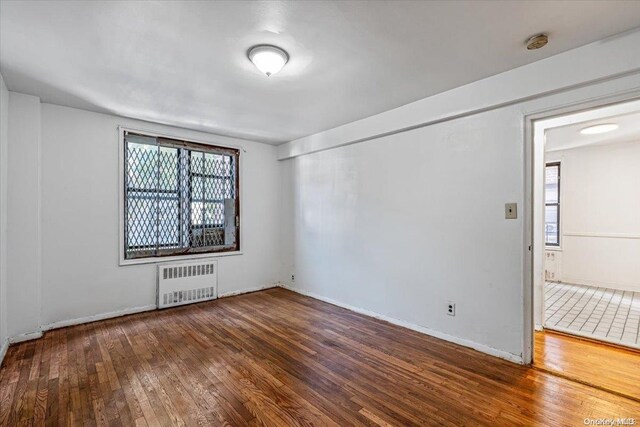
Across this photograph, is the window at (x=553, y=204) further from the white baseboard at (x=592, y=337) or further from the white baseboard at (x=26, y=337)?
the white baseboard at (x=26, y=337)

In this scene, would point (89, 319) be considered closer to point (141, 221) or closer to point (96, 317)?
point (96, 317)

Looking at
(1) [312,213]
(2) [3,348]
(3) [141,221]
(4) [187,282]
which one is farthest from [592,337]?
(2) [3,348]

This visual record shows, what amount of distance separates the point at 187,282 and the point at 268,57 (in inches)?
126

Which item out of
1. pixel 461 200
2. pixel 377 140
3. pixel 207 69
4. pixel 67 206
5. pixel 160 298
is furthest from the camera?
pixel 160 298

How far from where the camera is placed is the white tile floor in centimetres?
305

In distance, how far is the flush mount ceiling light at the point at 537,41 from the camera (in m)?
1.96

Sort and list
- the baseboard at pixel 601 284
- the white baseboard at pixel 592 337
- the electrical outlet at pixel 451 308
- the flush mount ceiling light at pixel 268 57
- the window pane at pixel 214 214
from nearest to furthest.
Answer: the flush mount ceiling light at pixel 268 57 → the white baseboard at pixel 592 337 → the electrical outlet at pixel 451 308 → the window pane at pixel 214 214 → the baseboard at pixel 601 284

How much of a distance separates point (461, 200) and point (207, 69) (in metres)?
2.54

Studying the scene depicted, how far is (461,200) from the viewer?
2848 millimetres

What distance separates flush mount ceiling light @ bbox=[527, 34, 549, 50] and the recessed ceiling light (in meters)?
2.70

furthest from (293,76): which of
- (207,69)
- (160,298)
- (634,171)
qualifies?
(634,171)

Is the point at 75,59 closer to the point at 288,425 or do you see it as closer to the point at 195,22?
the point at 195,22

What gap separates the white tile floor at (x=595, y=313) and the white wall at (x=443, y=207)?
4.31 ft

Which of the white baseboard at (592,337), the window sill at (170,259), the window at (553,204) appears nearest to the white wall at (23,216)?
the window sill at (170,259)
